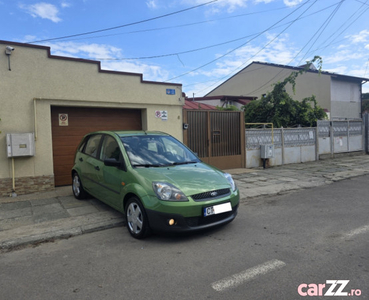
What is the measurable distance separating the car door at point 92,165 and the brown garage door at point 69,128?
2166 millimetres

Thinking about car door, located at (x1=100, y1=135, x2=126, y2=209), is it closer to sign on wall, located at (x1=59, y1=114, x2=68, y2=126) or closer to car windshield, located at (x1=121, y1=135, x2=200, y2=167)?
car windshield, located at (x1=121, y1=135, x2=200, y2=167)

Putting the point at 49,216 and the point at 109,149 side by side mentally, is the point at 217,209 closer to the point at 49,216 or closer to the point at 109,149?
the point at 109,149

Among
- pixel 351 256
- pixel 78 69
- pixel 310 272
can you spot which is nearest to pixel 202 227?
pixel 310 272

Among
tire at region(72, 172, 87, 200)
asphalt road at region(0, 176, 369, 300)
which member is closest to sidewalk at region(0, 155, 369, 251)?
tire at region(72, 172, 87, 200)

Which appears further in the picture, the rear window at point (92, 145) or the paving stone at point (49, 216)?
the rear window at point (92, 145)

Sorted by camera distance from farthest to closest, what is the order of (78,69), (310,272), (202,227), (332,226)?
(78,69) < (332,226) < (202,227) < (310,272)

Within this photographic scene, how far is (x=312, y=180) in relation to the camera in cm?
893

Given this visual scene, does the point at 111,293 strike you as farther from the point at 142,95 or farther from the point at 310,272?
the point at 142,95

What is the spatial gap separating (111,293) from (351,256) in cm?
281

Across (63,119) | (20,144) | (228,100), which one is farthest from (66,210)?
(228,100)

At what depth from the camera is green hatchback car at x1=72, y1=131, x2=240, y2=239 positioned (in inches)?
153

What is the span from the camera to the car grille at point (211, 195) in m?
3.99

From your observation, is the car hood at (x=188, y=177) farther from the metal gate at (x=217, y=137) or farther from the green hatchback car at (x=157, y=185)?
the metal gate at (x=217, y=137)

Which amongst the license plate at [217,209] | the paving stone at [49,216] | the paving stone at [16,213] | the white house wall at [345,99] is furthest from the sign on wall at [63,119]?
the white house wall at [345,99]
